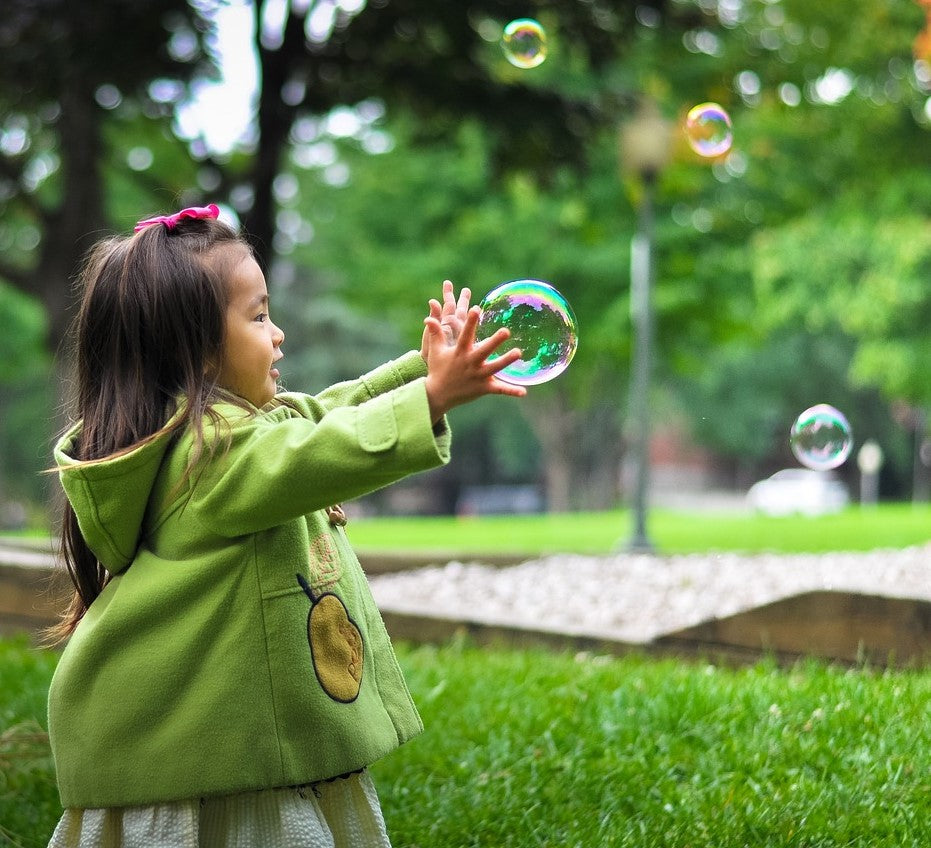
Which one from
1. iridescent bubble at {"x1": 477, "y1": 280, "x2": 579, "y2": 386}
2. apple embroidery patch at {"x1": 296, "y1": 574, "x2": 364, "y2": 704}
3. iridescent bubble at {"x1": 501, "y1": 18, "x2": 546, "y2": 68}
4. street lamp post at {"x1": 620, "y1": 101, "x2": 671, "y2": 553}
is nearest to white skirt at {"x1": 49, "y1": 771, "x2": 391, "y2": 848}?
apple embroidery patch at {"x1": 296, "y1": 574, "x2": 364, "y2": 704}

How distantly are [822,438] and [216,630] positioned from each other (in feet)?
10.5

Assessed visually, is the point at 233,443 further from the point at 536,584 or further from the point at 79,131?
the point at 79,131

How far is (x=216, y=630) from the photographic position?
84.0 inches

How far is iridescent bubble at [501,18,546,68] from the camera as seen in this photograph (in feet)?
16.7

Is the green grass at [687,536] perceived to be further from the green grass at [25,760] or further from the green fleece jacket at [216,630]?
the green fleece jacket at [216,630]

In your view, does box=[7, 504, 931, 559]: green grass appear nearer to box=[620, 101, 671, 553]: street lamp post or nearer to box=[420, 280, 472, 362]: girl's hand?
box=[620, 101, 671, 553]: street lamp post

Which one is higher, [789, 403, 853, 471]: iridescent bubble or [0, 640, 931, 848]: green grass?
[789, 403, 853, 471]: iridescent bubble

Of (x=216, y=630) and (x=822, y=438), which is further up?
(x=216, y=630)

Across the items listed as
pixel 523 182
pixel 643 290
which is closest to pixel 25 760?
pixel 643 290

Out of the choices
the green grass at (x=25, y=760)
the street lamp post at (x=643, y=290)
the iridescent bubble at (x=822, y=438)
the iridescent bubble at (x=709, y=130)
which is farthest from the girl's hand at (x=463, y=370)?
the street lamp post at (x=643, y=290)

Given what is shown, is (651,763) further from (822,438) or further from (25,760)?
(25,760)

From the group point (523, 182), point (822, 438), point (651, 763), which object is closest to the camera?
point (651, 763)

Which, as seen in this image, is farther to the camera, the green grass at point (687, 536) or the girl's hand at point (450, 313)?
the green grass at point (687, 536)

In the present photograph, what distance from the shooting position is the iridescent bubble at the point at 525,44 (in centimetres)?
→ 510
